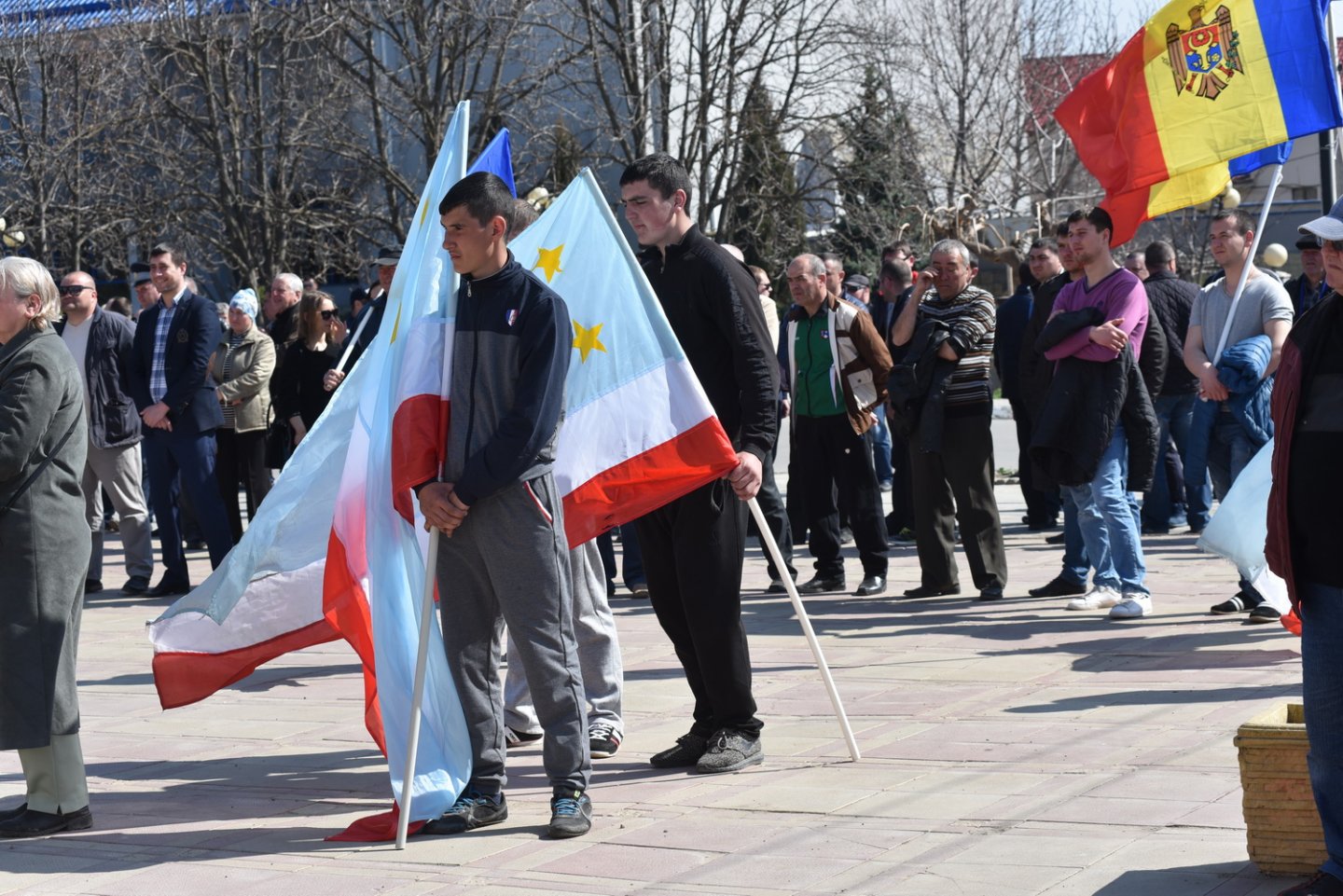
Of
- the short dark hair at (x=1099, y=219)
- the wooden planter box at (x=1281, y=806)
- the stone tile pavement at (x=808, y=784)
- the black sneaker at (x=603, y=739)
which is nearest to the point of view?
the wooden planter box at (x=1281, y=806)

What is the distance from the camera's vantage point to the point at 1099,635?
8812mm

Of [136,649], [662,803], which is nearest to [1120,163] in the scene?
[662,803]

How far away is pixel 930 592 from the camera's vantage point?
1059cm

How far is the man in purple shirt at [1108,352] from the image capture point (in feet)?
30.0

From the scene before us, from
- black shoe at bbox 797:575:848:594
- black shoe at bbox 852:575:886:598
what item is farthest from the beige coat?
black shoe at bbox 852:575:886:598

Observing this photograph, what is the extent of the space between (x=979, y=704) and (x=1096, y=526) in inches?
98.1

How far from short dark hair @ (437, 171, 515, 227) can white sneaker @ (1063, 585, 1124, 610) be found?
5083 mm

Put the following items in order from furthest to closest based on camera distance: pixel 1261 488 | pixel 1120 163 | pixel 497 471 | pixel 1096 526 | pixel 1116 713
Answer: pixel 1096 526, pixel 1120 163, pixel 1261 488, pixel 1116 713, pixel 497 471

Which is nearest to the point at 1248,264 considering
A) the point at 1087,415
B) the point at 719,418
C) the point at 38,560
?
the point at 1087,415

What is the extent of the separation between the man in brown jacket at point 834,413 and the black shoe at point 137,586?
4641mm

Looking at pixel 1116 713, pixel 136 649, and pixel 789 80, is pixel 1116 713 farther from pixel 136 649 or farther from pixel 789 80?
pixel 789 80

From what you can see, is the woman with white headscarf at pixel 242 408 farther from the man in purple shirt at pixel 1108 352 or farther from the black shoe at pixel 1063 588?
the man in purple shirt at pixel 1108 352

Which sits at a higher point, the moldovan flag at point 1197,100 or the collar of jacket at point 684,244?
the moldovan flag at point 1197,100

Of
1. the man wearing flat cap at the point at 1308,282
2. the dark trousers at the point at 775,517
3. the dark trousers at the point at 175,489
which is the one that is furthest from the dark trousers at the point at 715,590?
the dark trousers at the point at 175,489
